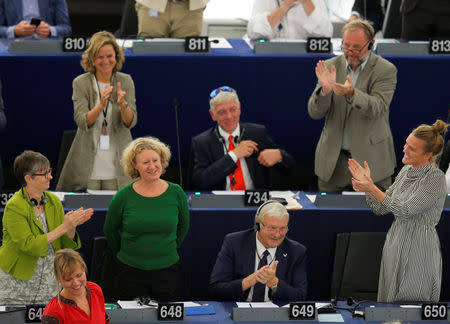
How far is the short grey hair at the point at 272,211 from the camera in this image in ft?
14.7

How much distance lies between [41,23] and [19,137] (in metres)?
0.71

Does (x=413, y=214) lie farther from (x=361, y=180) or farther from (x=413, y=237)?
(x=361, y=180)

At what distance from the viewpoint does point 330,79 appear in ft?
16.4

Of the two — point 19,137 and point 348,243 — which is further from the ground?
point 19,137

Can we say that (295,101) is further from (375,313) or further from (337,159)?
(375,313)

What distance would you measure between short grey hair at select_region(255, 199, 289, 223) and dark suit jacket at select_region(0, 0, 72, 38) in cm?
232

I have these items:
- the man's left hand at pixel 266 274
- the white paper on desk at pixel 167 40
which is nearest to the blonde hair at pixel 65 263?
the man's left hand at pixel 266 274

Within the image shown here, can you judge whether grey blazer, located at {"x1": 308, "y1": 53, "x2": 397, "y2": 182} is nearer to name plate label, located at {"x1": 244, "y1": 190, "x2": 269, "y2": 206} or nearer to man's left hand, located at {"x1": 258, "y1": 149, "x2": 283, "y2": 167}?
man's left hand, located at {"x1": 258, "y1": 149, "x2": 283, "y2": 167}

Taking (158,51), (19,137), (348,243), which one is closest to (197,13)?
(158,51)

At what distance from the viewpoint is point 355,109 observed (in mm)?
5121

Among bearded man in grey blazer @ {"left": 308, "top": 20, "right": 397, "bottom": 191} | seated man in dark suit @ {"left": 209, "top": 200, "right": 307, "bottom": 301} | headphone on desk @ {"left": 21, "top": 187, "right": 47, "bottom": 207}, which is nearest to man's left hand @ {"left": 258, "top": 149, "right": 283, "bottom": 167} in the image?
bearded man in grey blazer @ {"left": 308, "top": 20, "right": 397, "bottom": 191}

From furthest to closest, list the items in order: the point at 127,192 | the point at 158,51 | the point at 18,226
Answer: the point at 158,51
the point at 127,192
the point at 18,226

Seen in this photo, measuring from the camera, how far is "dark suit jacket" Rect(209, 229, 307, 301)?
15.1ft

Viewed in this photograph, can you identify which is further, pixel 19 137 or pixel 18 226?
pixel 19 137
